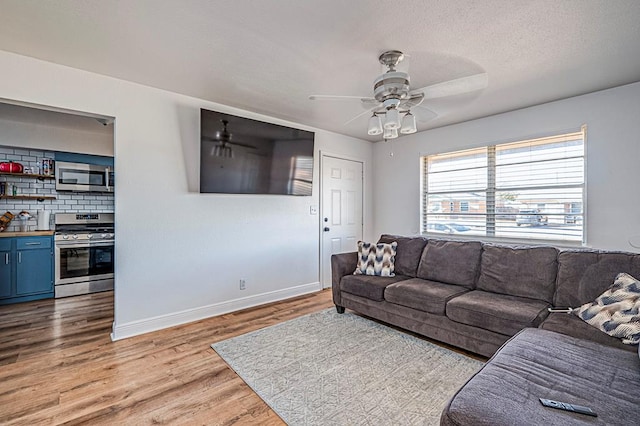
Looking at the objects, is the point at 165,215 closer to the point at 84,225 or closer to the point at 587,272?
the point at 84,225

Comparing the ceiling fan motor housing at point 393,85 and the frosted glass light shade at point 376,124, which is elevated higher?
the ceiling fan motor housing at point 393,85

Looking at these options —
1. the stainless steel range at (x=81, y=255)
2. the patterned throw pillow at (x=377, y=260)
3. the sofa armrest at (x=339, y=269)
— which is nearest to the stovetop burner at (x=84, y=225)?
the stainless steel range at (x=81, y=255)

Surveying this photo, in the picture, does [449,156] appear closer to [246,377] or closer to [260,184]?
[260,184]

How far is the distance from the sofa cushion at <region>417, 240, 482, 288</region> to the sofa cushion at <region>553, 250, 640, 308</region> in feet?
2.30

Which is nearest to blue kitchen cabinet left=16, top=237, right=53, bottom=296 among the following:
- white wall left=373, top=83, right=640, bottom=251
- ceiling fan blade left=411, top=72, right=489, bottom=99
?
ceiling fan blade left=411, top=72, right=489, bottom=99

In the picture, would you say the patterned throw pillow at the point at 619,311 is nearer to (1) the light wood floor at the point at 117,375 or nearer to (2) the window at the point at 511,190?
(2) the window at the point at 511,190

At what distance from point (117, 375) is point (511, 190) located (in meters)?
4.49

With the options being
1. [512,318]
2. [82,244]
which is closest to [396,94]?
[512,318]

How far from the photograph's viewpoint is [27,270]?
4016 mm

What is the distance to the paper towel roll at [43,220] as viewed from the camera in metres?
4.46

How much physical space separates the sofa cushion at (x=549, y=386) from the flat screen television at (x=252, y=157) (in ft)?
9.75

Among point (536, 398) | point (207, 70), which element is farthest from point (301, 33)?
point (536, 398)

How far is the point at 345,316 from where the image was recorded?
3.49 metres

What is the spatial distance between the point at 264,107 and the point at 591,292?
362 cm
